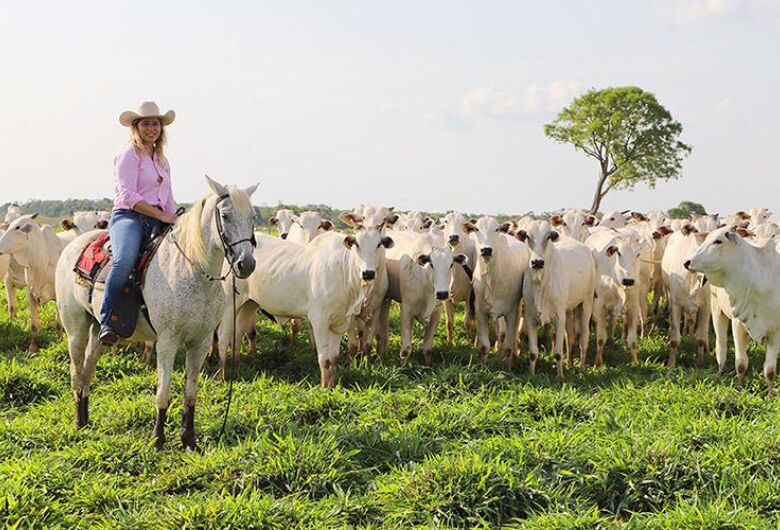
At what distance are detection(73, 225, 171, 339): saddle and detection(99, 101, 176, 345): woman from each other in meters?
0.07

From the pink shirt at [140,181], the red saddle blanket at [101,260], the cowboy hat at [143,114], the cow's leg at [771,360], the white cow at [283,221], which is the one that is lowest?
the cow's leg at [771,360]

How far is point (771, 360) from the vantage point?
352 inches

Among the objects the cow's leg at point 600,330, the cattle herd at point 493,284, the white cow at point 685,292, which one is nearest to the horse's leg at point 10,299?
the cattle herd at point 493,284

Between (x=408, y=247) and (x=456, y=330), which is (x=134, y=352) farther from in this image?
(x=456, y=330)

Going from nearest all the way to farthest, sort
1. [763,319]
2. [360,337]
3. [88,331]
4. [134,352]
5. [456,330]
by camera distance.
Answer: [88,331]
[763,319]
[134,352]
[360,337]
[456,330]

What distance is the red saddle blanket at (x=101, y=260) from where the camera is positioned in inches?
272

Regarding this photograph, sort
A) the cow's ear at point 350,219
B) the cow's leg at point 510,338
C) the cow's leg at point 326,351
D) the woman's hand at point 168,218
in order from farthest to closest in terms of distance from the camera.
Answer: the cow's ear at point 350,219 < the cow's leg at point 510,338 < the cow's leg at point 326,351 < the woman's hand at point 168,218

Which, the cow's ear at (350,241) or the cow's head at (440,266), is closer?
the cow's ear at (350,241)

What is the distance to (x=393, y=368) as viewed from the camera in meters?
9.49

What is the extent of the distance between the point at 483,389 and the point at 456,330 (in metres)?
4.29

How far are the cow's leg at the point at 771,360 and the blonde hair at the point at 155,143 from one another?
6863 millimetres

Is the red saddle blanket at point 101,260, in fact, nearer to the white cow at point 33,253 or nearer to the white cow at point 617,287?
the white cow at point 33,253

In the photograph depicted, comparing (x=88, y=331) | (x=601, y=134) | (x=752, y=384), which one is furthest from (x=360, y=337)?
(x=601, y=134)

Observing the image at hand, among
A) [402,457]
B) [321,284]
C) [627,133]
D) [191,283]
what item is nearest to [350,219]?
[321,284]
